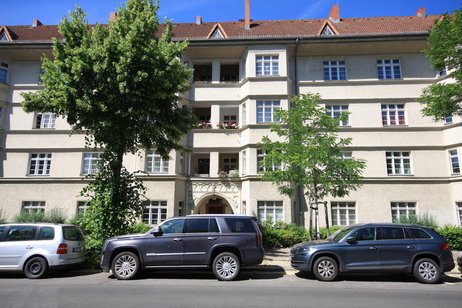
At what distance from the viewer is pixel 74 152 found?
20.5 metres

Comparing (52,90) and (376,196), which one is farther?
(376,196)

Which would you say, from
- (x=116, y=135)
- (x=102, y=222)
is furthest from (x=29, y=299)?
(x=116, y=135)

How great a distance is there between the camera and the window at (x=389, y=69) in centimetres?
2072

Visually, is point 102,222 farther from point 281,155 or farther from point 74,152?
point 74,152

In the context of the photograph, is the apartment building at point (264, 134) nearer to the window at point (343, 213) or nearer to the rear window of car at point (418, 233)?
the window at point (343, 213)

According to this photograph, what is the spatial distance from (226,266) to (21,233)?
269 inches

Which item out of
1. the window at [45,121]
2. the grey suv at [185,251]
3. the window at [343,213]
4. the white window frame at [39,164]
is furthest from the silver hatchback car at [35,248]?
the window at [343,213]

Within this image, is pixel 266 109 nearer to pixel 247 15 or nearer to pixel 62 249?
pixel 247 15

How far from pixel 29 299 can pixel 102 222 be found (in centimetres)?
496

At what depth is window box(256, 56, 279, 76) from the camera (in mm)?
20594

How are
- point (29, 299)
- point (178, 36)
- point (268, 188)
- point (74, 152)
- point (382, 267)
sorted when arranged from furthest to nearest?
point (178, 36) < point (74, 152) < point (268, 188) < point (382, 267) < point (29, 299)

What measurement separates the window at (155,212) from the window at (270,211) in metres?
5.90

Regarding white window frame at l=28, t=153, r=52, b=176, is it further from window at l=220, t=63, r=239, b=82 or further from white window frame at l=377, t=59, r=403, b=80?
white window frame at l=377, t=59, r=403, b=80

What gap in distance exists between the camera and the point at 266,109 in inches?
791
